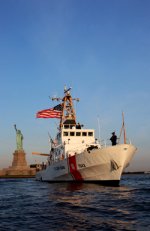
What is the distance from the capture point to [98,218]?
32.6 ft

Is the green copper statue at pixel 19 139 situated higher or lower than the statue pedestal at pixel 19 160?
higher

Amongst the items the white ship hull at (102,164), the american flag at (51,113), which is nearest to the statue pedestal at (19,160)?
the american flag at (51,113)

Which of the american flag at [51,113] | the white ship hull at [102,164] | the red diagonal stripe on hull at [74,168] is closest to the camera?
the white ship hull at [102,164]

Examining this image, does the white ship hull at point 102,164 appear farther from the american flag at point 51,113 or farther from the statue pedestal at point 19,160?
the statue pedestal at point 19,160

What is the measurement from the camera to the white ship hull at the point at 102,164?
24734 millimetres

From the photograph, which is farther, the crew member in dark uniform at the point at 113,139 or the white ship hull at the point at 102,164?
the crew member in dark uniform at the point at 113,139

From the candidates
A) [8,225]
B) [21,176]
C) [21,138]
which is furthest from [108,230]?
[21,138]

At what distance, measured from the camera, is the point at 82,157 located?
85.3 feet

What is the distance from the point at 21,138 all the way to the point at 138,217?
97.5m

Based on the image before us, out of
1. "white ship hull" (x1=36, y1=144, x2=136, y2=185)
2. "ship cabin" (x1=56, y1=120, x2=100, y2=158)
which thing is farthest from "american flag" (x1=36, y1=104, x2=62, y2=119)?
"white ship hull" (x1=36, y1=144, x2=136, y2=185)

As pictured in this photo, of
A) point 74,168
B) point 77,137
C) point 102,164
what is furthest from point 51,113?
point 102,164

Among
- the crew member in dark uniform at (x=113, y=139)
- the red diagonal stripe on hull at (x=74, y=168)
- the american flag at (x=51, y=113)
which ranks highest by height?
the american flag at (x=51, y=113)

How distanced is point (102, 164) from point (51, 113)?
14029mm

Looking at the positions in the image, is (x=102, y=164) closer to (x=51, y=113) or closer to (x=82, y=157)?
(x=82, y=157)
